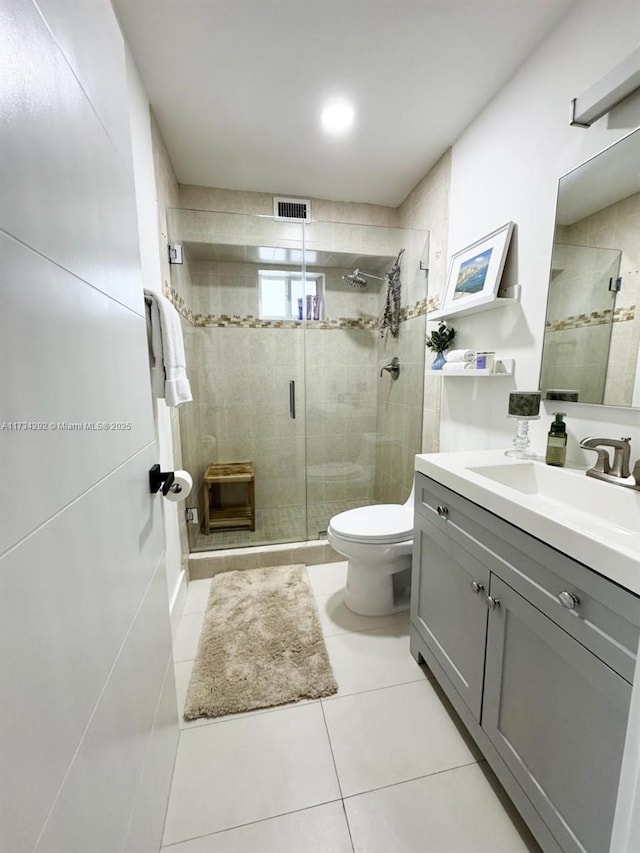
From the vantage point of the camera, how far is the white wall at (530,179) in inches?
43.8

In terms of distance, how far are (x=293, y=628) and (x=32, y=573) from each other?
147 cm

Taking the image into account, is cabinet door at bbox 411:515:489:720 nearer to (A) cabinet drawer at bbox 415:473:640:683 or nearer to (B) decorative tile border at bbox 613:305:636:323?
(A) cabinet drawer at bbox 415:473:640:683

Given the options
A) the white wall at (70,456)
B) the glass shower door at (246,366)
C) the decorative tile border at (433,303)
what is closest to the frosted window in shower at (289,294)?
the glass shower door at (246,366)

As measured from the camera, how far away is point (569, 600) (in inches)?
28.3

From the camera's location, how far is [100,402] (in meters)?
0.65

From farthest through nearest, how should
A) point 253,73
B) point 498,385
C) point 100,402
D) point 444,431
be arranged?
1. point 444,431
2. point 498,385
3. point 253,73
4. point 100,402

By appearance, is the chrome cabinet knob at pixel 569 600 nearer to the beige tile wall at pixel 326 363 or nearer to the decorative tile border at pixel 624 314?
the decorative tile border at pixel 624 314

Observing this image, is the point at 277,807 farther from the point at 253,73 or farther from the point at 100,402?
the point at 253,73

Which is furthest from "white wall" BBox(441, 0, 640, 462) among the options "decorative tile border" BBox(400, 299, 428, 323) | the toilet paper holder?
the toilet paper holder

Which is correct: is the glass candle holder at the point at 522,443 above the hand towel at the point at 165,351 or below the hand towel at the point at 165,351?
below

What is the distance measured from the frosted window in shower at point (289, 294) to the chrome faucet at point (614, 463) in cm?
207

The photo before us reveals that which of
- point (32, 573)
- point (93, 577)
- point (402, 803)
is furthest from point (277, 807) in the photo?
point (32, 573)

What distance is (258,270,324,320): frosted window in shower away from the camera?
8.49 feet

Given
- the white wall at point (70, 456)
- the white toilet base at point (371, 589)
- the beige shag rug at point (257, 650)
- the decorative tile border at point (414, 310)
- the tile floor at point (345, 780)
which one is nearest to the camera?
the white wall at point (70, 456)
